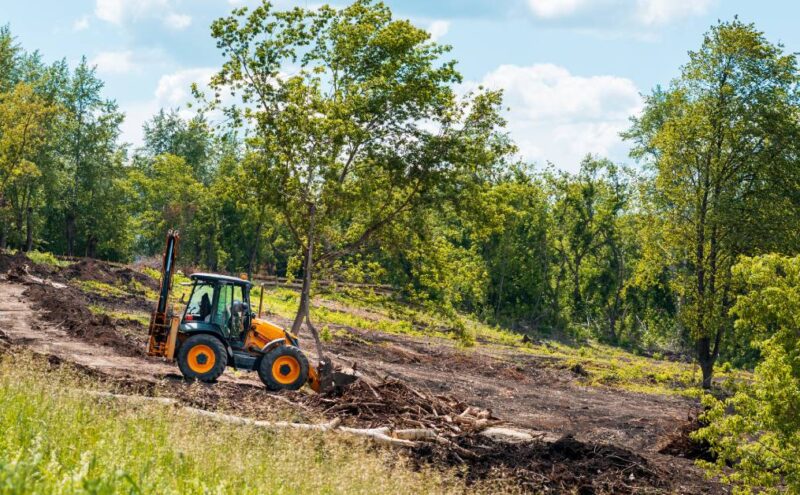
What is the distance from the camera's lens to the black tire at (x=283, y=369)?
20.2 m

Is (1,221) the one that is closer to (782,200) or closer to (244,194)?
(244,194)

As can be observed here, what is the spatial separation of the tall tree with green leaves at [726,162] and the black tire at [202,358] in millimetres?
19102

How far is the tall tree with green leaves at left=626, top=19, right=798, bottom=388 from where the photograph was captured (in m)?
A: 32.3

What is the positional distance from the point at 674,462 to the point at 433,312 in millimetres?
8848

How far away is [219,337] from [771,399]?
1146cm

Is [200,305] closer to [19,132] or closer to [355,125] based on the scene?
[355,125]

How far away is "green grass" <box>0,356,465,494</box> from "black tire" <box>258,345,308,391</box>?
583 centimetres

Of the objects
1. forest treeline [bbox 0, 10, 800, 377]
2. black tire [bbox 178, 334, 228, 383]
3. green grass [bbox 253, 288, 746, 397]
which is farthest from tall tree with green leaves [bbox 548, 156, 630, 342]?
black tire [bbox 178, 334, 228, 383]

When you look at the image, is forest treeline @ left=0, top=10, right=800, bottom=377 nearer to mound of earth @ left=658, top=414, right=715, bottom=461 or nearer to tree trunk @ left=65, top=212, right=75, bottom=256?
tree trunk @ left=65, top=212, right=75, bottom=256

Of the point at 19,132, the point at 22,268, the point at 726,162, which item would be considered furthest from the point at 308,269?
the point at 19,132

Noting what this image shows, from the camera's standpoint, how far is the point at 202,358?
65.0 feet

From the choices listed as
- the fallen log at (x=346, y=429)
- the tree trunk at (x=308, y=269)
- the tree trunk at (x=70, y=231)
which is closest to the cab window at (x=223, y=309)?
the fallen log at (x=346, y=429)

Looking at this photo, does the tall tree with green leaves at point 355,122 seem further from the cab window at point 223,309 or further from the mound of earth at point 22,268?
the mound of earth at point 22,268

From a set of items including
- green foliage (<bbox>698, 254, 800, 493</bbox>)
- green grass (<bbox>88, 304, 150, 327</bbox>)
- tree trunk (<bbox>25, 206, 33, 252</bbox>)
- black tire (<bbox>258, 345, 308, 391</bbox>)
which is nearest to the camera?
green foliage (<bbox>698, 254, 800, 493</bbox>)
